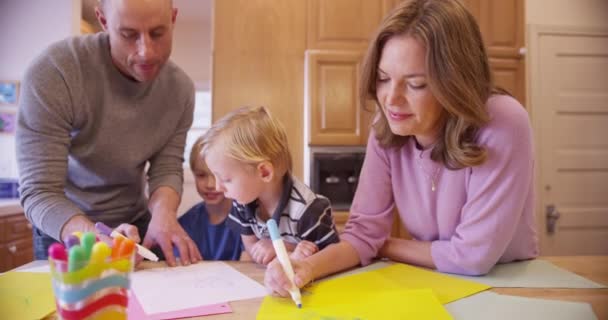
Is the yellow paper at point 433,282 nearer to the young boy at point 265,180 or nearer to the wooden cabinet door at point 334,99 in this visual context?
the young boy at point 265,180

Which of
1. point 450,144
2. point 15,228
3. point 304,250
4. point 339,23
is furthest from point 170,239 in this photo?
point 15,228

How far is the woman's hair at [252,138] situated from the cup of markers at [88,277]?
0.48 m

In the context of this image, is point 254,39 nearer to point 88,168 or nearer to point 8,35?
point 88,168

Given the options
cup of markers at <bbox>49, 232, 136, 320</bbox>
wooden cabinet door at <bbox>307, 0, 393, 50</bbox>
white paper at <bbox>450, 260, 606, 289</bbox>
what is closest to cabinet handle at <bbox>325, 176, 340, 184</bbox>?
wooden cabinet door at <bbox>307, 0, 393, 50</bbox>

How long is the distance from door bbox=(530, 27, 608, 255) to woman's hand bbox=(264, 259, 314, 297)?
2.80 m

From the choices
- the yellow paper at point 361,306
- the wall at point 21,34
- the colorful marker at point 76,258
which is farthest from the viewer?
the wall at point 21,34

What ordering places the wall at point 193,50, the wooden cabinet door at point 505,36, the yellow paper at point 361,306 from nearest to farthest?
the yellow paper at point 361,306 < the wooden cabinet door at point 505,36 < the wall at point 193,50

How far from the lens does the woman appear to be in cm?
78

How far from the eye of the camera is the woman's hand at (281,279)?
0.68 meters

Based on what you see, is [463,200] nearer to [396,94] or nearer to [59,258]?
[396,94]

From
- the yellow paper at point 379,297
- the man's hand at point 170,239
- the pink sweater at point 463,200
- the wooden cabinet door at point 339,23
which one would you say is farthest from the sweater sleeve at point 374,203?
the wooden cabinet door at point 339,23

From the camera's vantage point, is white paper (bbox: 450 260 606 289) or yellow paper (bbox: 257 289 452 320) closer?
yellow paper (bbox: 257 289 452 320)

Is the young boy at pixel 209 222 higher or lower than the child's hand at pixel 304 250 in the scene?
lower

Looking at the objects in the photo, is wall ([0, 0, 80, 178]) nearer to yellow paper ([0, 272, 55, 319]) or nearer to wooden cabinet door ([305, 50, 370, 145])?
wooden cabinet door ([305, 50, 370, 145])
